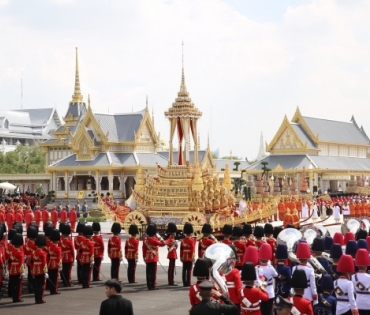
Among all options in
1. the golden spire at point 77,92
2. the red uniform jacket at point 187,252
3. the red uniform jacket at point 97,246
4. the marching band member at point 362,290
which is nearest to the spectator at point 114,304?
the marching band member at point 362,290

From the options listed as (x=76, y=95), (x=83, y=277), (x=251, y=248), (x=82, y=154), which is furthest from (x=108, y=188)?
(x=251, y=248)

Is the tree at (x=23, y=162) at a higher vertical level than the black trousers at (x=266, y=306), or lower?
higher

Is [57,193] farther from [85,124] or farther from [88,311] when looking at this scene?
[88,311]

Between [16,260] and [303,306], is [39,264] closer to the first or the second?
[16,260]

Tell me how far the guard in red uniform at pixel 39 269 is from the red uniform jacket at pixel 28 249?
25cm

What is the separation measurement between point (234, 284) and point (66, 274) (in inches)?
285

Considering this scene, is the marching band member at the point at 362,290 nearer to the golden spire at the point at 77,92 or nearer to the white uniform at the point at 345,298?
the white uniform at the point at 345,298

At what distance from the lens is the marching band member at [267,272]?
9.79 metres

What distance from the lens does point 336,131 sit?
66062 millimetres

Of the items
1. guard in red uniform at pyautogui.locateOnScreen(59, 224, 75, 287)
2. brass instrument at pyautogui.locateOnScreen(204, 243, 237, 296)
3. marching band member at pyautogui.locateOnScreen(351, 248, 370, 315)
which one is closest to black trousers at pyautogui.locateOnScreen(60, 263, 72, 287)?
guard in red uniform at pyautogui.locateOnScreen(59, 224, 75, 287)

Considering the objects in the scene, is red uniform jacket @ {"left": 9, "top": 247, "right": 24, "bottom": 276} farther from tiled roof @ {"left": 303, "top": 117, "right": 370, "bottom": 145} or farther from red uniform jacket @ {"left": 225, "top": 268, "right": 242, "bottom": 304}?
tiled roof @ {"left": 303, "top": 117, "right": 370, "bottom": 145}

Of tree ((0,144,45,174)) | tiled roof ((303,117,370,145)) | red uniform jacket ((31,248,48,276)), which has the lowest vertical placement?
red uniform jacket ((31,248,48,276))

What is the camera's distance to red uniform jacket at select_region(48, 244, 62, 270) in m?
14.1

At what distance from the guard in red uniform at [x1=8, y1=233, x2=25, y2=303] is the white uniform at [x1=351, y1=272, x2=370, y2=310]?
675cm
